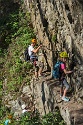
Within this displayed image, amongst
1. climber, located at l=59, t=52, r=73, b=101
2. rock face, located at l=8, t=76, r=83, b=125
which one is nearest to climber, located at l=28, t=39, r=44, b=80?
rock face, located at l=8, t=76, r=83, b=125

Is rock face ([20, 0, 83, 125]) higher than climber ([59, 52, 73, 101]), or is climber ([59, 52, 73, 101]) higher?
rock face ([20, 0, 83, 125])

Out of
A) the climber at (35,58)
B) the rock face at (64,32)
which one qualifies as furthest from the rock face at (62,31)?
the climber at (35,58)

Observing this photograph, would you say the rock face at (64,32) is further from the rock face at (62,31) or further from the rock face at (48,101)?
the rock face at (48,101)

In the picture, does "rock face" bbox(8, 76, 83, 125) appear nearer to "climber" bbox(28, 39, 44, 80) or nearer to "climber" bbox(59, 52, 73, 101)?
"climber" bbox(59, 52, 73, 101)

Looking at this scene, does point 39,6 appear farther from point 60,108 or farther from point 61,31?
point 60,108

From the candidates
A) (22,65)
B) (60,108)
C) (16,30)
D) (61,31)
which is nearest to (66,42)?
(61,31)

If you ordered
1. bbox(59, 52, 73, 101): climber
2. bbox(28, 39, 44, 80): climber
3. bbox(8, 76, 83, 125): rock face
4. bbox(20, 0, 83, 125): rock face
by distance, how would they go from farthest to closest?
bbox(28, 39, 44, 80): climber, bbox(59, 52, 73, 101): climber, bbox(20, 0, 83, 125): rock face, bbox(8, 76, 83, 125): rock face

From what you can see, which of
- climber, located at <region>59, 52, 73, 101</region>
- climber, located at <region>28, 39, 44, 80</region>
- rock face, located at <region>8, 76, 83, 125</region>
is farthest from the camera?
climber, located at <region>28, 39, 44, 80</region>

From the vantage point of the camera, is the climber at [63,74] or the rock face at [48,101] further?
the climber at [63,74]

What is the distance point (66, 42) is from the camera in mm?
12891

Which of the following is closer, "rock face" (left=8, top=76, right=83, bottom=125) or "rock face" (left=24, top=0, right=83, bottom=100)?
"rock face" (left=8, top=76, right=83, bottom=125)

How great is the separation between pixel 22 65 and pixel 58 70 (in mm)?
6870

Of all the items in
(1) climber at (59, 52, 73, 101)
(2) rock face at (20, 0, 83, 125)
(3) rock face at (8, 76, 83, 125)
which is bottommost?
(3) rock face at (8, 76, 83, 125)

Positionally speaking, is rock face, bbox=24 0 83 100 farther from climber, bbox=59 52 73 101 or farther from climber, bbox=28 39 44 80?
climber, bbox=28 39 44 80
